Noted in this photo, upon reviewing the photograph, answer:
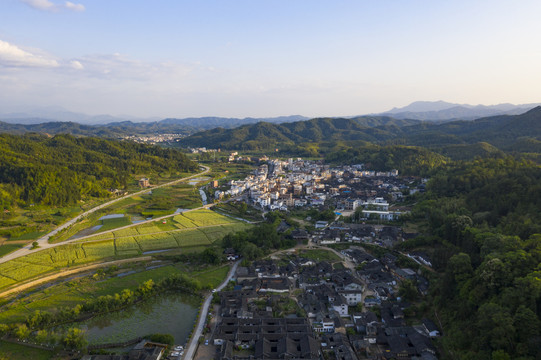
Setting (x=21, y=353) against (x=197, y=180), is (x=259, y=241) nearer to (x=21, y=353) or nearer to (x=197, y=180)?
(x=21, y=353)

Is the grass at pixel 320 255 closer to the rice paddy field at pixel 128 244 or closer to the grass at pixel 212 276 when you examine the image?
the grass at pixel 212 276

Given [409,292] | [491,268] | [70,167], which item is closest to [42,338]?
[409,292]

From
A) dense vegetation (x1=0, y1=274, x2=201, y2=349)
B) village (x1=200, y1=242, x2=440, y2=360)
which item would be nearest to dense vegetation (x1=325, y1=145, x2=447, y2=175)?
village (x1=200, y1=242, x2=440, y2=360)

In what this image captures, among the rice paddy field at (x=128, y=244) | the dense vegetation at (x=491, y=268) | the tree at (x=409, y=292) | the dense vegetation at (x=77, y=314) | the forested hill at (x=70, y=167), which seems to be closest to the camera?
the dense vegetation at (x=491, y=268)

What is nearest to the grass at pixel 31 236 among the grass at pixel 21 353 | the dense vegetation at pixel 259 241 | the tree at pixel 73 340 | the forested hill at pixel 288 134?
the grass at pixel 21 353

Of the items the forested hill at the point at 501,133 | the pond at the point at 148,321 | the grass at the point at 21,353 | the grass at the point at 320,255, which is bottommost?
the pond at the point at 148,321

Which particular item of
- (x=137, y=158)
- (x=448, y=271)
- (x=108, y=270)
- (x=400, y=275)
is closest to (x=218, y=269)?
(x=108, y=270)

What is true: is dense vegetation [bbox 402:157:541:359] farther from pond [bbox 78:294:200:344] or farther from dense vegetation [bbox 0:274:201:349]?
dense vegetation [bbox 0:274:201:349]
